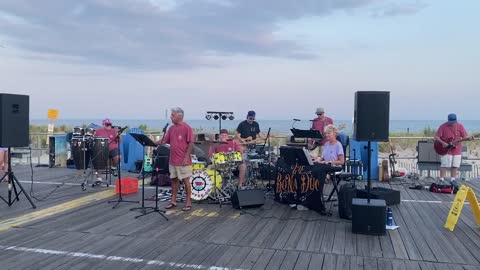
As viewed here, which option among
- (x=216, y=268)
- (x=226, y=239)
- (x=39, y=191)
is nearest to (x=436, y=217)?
(x=226, y=239)

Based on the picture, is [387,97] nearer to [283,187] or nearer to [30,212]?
[283,187]

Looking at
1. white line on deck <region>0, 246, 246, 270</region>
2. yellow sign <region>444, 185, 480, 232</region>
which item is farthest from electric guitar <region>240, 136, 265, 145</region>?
white line on deck <region>0, 246, 246, 270</region>

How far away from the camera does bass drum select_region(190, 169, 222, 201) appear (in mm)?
8125

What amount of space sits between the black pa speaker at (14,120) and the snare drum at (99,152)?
6.14 ft

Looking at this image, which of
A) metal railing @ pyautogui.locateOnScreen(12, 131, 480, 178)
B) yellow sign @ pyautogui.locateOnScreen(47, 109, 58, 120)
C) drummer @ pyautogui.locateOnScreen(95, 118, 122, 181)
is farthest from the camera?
yellow sign @ pyautogui.locateOnScreen(47, 109, 58, 120)

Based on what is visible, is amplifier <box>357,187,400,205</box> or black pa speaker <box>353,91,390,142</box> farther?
amplifier <box>357,187,400,205</box>

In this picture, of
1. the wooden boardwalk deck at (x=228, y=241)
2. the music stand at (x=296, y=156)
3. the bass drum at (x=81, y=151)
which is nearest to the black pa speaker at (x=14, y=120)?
the wooden boardwalk deck at (x=228, y=241)

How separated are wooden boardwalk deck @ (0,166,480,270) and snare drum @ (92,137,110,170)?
78.6 inches

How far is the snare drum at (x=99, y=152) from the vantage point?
9578 millimetres

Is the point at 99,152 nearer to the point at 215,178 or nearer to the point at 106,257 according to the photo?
the point at 215,178

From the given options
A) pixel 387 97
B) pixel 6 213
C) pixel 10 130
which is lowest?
pixel 6 213

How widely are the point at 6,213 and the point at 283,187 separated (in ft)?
15.5

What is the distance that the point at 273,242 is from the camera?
18.3 ft

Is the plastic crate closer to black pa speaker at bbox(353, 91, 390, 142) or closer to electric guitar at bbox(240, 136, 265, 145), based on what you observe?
electric guitar at bbox(240, 136, 265, 145)
